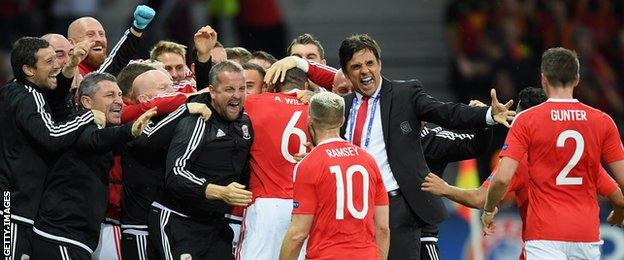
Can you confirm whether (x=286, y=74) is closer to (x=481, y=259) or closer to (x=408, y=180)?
(x=408, y=180)

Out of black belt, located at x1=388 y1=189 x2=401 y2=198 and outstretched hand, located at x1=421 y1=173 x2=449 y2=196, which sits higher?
outstretched hand, located at x1=421 y1=173 x2=449 y2=196

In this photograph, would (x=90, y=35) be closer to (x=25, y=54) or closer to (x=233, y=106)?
(x=25, y=54)

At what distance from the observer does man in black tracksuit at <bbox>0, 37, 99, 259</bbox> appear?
9.89 m

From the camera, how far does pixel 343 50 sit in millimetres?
9984

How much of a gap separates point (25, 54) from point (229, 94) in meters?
1.50

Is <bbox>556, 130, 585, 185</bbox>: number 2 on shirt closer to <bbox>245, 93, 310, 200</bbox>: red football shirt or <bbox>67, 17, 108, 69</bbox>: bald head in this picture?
<bbox>245, 93, 310, 200</bbox>: red football shirt

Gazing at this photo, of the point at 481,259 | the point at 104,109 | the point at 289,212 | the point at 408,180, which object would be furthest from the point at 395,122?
the point at 481,259

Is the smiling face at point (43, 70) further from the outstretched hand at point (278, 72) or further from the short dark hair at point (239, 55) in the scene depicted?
the short dark hair at point (239, 55)

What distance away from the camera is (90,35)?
1155 cm

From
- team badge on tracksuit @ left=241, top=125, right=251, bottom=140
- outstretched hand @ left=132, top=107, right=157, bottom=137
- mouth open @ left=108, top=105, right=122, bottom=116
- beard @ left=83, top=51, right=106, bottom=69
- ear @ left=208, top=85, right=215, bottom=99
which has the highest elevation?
beard @ left=83, top=51, right=106, bottom=69

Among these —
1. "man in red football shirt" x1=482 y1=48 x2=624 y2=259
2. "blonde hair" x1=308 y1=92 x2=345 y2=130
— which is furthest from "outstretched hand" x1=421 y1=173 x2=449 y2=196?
"blonde hair" x1=308 y1=92 x2=345 y2=130

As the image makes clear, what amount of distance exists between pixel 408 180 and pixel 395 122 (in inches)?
16.7

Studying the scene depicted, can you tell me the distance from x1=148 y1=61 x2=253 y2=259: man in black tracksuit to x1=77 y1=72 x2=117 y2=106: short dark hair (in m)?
0.75

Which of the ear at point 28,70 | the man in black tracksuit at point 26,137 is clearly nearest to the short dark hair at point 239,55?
the man in black tracksuit at point 26,137
